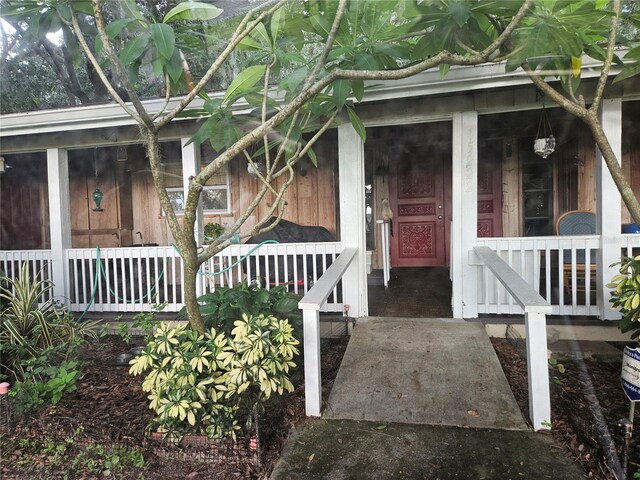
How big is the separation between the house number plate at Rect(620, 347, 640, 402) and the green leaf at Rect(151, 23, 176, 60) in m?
3.28

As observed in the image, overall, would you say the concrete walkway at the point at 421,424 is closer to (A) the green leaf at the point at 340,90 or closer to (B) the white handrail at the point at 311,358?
(B) the white handrail at the point at 311,358

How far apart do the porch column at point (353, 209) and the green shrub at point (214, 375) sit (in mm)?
1814

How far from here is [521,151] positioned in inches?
243

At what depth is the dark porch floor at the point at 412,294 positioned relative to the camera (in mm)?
4387

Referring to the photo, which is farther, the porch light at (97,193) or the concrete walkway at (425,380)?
the porch light at (97,193)

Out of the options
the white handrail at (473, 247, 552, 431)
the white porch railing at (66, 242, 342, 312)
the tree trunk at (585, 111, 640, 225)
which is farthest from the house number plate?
the white porch railing at (66, 242, 342, 312)

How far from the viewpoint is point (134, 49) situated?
7.35 feet

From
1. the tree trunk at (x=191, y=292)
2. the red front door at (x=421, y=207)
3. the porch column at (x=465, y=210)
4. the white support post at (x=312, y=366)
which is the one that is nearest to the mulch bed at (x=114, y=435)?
the white support post at (x=312, y=366)

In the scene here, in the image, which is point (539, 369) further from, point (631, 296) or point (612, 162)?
point (612, 162)

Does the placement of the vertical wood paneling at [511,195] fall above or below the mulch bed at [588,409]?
above

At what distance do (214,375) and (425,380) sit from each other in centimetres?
154

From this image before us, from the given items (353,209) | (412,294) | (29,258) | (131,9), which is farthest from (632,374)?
(29,258)

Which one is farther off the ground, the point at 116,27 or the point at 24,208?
the point at 116,27

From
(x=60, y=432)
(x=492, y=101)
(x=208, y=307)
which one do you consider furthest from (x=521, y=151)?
(x=60, y=432)
